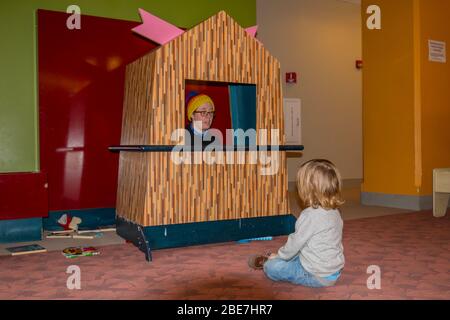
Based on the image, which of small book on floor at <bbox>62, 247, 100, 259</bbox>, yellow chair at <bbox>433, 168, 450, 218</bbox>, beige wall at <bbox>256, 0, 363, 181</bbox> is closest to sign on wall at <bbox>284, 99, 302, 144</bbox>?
beige wall at <bbox>256, 0, 363, 181</bbox>

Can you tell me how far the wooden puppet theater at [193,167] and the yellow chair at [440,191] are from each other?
1.88 meters

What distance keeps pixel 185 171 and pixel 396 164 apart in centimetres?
314

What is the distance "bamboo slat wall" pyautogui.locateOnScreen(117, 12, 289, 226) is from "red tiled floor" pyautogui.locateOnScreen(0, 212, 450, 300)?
0.97ft

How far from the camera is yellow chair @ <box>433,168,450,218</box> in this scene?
461 cm

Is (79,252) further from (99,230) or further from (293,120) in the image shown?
(293,120)

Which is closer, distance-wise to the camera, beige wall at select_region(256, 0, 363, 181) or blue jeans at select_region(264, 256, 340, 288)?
blue jeans at select_region(264, 256, 340, 288)

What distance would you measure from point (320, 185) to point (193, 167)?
1166mm

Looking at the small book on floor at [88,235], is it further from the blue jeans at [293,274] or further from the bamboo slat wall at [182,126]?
the blue jeans at [293,274]

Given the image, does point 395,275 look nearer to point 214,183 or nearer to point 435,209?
point 214,183

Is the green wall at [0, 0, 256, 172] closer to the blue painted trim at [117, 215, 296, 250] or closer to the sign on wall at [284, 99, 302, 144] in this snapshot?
the blue painted trim at [117, 215, 296, 250]

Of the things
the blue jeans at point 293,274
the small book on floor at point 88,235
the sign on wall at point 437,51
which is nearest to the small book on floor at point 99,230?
the small book on floor at point 88,235

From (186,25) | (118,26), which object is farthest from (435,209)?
(118,26)

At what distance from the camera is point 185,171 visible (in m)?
3.23

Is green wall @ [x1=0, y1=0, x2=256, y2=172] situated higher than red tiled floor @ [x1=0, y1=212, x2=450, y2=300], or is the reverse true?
green wall @ [x1=0, y1=0, x2=256, y2=172]
